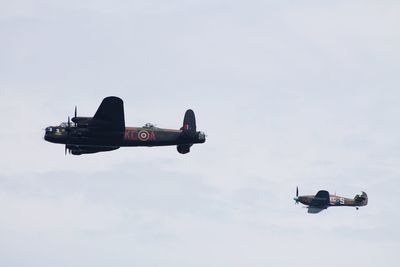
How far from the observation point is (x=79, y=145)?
74500 mm

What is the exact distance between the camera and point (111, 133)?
7431 cm

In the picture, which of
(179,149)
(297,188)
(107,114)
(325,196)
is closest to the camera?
(107,114)

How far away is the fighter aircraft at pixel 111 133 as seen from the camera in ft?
240

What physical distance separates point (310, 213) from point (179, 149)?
4137cm

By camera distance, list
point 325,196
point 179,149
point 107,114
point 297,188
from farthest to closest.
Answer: point 297,188
point 325,196
point 179,149
point 107,114

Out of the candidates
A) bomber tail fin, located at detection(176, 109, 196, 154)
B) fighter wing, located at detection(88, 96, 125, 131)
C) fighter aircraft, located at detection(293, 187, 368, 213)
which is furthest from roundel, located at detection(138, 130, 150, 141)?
fighter aircraft, located at detection(293, 187, 368, 213)

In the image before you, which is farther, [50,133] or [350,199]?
[350,199]

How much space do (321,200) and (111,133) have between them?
48674 millimetres

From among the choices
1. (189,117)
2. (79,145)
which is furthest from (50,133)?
(189,117)

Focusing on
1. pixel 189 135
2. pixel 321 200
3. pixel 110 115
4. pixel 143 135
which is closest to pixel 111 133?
pixel 110 115

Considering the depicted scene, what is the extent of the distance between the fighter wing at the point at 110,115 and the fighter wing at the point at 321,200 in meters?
47.5

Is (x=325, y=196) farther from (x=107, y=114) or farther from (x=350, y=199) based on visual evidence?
(x=107, y=114)

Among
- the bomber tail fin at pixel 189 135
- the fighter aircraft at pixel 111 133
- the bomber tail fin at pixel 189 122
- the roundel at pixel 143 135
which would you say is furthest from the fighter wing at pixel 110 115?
the bomber tail fin at pixel 189 122

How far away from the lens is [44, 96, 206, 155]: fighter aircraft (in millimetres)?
73000
